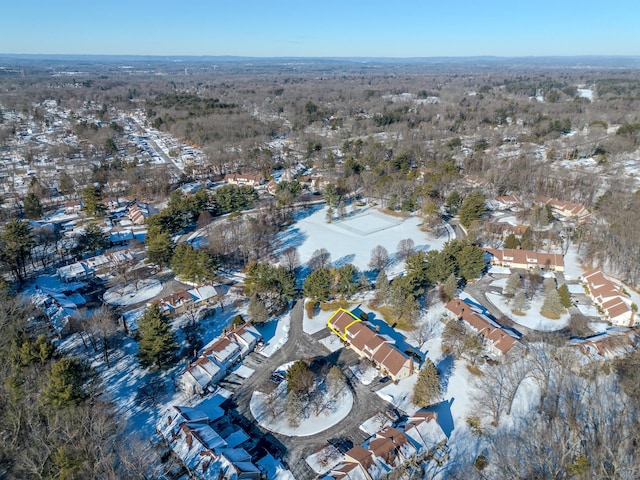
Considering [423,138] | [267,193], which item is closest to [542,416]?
[267,193]

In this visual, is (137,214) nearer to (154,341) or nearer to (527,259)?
(154,341)

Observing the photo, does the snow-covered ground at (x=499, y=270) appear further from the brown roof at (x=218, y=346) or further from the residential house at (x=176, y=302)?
the residential house at (x=176, y=302)

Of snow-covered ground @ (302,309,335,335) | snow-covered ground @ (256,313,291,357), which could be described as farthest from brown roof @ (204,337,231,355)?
snow-covered ground @ (302,309,335,335)

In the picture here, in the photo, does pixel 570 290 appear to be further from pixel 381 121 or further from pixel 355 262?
pixel 381 121

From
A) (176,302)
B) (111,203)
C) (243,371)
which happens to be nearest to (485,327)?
(243,371)

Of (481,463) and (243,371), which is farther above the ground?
(481,463)

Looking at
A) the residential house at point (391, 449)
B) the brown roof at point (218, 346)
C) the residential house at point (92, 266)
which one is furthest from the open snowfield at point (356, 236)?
the residential house at point (391, 449)
